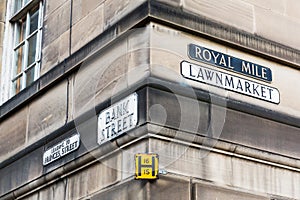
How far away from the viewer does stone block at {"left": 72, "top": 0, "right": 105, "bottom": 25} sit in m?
8.95

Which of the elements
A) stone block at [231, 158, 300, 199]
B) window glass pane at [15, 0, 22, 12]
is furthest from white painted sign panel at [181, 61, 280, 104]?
window glass pane at [15, 0, 22, 12]

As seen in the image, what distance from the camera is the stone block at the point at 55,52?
939 centimetres

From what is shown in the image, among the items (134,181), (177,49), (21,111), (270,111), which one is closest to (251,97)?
(270,111)

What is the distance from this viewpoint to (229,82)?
26.5 ft

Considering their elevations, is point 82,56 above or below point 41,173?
above

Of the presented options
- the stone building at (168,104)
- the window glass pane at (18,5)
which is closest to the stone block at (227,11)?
the stone building at (168,104)

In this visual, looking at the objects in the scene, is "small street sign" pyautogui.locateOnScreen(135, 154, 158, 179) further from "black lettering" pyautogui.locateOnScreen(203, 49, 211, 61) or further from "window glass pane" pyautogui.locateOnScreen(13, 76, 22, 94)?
"window glass pane" pyautogui.locateOnScreen(13, 76, 22, 94)

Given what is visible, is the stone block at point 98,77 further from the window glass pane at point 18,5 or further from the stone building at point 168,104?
the window glass pane at point 18,5

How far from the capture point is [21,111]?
9922mm

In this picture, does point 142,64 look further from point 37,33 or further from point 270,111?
point 37,33

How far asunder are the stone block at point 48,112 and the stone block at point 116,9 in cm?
105

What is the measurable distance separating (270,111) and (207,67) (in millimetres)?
986

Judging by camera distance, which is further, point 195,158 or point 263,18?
point 263,18

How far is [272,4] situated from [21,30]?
4.54m
